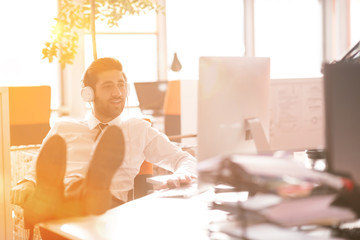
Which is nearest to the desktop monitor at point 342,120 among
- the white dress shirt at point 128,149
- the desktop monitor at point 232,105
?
the desktop monitor at point 232,105

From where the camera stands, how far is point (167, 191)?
6.42 ft

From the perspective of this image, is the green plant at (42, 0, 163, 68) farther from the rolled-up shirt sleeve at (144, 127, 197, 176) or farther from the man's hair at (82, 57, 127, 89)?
the rolled-up shirt sleeve at (144, 127, 197, 176)

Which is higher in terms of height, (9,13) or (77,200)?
(9,13)

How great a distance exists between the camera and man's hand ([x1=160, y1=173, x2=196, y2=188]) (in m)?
1.97

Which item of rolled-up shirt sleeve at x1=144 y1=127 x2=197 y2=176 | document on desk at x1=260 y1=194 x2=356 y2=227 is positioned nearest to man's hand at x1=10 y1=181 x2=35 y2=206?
A: rolled-up shirt sleeve at x1=144 y1=127 x2=197 y2=176

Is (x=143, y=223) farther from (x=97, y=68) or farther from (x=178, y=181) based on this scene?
(x=97, y=68)

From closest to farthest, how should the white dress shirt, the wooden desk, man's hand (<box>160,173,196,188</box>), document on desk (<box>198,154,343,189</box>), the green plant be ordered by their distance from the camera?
document on desk (<box>198,154,343,189</box>) < the wooden desk < man's hand (<box>160,173,196,188</box>) < the white dress shirt < the green plant

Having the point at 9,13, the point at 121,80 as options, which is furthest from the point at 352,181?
the point at 9,13

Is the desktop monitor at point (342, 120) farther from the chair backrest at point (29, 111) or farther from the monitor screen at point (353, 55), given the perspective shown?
the chair backrest at point (29, 111)

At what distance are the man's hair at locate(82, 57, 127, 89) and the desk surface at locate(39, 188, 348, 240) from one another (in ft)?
2.41

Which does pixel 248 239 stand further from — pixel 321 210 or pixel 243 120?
pixel 243 120

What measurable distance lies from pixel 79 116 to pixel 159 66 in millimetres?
1481

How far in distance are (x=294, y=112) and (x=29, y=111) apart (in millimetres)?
2746

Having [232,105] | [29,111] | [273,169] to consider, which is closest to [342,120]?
[273,169]
